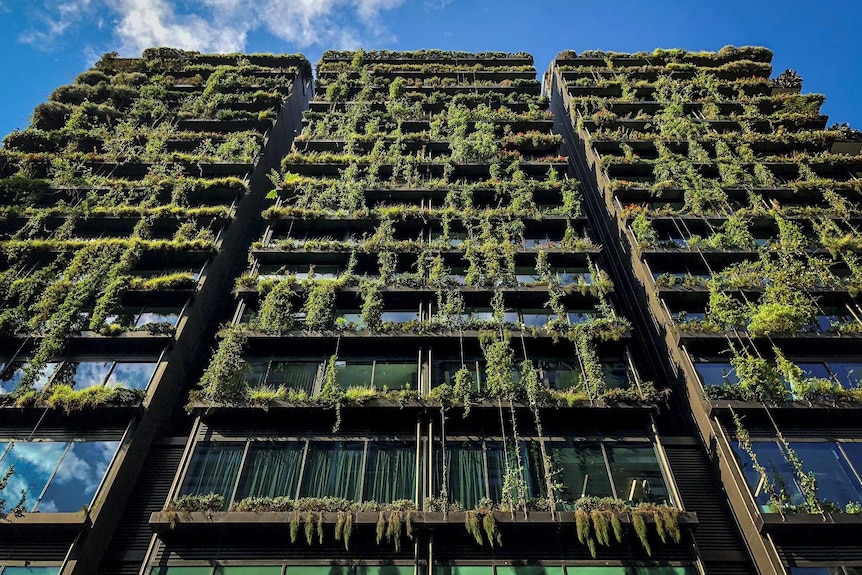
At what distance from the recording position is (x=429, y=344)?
78.4 ft

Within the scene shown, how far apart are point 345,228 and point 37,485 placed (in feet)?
57.4

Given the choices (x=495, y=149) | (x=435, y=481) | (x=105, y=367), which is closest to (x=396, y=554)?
(x=435, y=481)

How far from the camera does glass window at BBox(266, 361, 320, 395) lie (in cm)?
2275

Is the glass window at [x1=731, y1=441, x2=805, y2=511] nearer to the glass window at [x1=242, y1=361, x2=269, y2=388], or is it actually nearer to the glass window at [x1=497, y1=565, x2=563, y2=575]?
the glass window at [x1=497, y1=565, x2=563, y2=575]

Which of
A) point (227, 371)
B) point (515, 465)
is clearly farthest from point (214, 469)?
point (515, 465)

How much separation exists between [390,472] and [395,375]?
14.7ft

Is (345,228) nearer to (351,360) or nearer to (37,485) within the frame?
(351,360)

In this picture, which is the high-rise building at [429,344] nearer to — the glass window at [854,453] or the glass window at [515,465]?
the glass window at [515,465]

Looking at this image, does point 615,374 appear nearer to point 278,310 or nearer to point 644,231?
point 644,231

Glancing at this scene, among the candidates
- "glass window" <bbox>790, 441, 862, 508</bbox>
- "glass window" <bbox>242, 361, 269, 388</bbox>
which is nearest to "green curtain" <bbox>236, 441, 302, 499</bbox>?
"glass window" <bbox>242, 361, 269, 388</bbox>

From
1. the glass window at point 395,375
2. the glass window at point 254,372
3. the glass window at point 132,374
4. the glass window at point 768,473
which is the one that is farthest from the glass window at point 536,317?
the glass window at point 132,374

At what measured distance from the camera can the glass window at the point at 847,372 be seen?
72.6ft

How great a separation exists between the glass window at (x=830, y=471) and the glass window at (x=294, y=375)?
57.5ft

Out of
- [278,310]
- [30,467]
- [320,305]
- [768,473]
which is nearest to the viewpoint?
[768,473]
